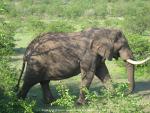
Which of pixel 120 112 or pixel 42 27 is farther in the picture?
pixel 42 27

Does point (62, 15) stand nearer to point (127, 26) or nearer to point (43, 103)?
point (127, 26)

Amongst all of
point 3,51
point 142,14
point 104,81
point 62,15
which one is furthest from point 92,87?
point 62,15

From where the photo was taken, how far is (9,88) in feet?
29.1

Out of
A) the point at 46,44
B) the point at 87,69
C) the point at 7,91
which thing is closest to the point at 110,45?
the point at 87,69

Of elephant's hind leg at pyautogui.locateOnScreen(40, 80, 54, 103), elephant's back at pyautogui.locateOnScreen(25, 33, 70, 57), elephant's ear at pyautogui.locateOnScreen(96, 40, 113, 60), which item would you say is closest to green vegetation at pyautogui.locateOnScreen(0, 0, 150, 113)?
elephant's hind leg at pyautogui.locateOnScreen(40, 80, 54, 103)

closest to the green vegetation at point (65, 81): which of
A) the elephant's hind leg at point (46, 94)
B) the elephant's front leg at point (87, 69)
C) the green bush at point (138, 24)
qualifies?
the green bush at point (138, 24)

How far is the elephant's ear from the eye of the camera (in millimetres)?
10766

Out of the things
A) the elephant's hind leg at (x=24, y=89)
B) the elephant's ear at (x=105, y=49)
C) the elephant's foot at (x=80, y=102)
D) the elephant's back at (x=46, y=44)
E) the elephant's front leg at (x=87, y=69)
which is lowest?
the elephant's foot at (x=80, y=102)

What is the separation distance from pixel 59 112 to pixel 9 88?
144 cm

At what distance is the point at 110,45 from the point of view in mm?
11039

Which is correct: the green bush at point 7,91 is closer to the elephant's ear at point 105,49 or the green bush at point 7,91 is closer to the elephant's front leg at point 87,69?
the elephant's front leg at point 87,69

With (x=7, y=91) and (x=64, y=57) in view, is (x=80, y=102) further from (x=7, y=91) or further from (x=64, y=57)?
(x=7, y=91)

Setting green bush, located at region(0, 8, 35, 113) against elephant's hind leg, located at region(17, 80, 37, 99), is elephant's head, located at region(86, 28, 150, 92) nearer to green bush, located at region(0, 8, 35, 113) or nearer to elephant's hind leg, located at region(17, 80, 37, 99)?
elephant's hind leg, located at region(17, 80, 37, 99)

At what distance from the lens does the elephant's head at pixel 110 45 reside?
35.4ft
